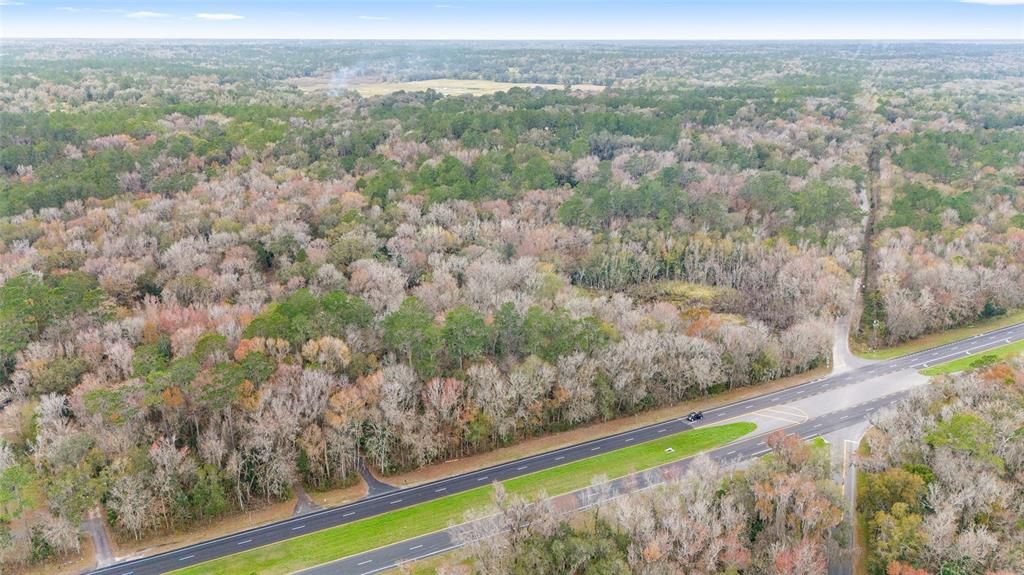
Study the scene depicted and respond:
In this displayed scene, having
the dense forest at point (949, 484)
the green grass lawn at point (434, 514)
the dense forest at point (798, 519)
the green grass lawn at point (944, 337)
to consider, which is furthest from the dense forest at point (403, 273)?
the green grass lawn at point (434, 514)

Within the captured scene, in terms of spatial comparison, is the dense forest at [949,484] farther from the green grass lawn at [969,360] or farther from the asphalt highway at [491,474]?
the green grass lawn at [969,360]

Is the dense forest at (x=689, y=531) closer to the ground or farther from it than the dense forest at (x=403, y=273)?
closer to the ground

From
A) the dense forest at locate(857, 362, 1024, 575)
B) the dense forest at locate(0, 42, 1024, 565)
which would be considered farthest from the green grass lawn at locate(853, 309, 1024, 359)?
the dense forest at locate(857, 362, 1024, 575)

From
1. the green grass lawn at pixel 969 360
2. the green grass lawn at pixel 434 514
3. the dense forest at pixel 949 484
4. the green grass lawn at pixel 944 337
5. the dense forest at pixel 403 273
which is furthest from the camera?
the green grass lawn at pixel 944 337

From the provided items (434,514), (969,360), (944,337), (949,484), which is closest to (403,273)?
(434,514)

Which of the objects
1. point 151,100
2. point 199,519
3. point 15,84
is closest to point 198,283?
point 199,519

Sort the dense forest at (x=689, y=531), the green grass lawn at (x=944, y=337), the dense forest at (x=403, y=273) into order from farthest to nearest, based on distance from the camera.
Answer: the green grass lawn at (x=944, y=337) → the dense forest at (x=403, y=273) → the dense forest at (x=689, y=531)
